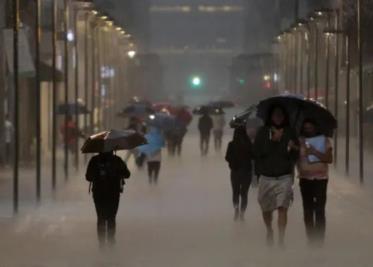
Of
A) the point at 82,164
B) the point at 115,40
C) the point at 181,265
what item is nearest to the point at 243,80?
the point at 115,40

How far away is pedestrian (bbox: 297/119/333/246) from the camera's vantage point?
19234mm

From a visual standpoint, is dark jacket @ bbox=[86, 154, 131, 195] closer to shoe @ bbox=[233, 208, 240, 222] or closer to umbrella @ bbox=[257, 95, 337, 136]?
umbrella @ bbox=[257, 95, 337, 136]

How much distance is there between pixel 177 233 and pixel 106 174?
322 centimetres

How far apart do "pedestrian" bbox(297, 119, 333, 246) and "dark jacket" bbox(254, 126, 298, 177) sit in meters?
0.57

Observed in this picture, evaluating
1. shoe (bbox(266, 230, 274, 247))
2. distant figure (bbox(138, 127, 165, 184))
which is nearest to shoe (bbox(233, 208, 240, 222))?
shoe (bbox(266, 230, 274, 247))

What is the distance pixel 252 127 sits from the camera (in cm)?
2867

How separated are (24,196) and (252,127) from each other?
6127mm

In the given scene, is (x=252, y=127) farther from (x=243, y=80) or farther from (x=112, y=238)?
(x=243, y=80)

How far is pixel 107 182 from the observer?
19.2 m

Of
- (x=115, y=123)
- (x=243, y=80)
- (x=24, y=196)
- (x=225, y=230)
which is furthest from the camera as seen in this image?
(x=243, y=80)

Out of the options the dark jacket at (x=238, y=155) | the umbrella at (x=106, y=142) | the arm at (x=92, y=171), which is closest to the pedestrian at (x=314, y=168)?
the umbrella at (x=106, y=142)

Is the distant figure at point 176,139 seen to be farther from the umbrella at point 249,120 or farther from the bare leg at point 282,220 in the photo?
the bare leg at point 282,220

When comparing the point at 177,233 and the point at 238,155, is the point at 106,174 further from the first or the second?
the point at 238,155

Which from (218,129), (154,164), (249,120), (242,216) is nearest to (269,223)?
(242,216)
